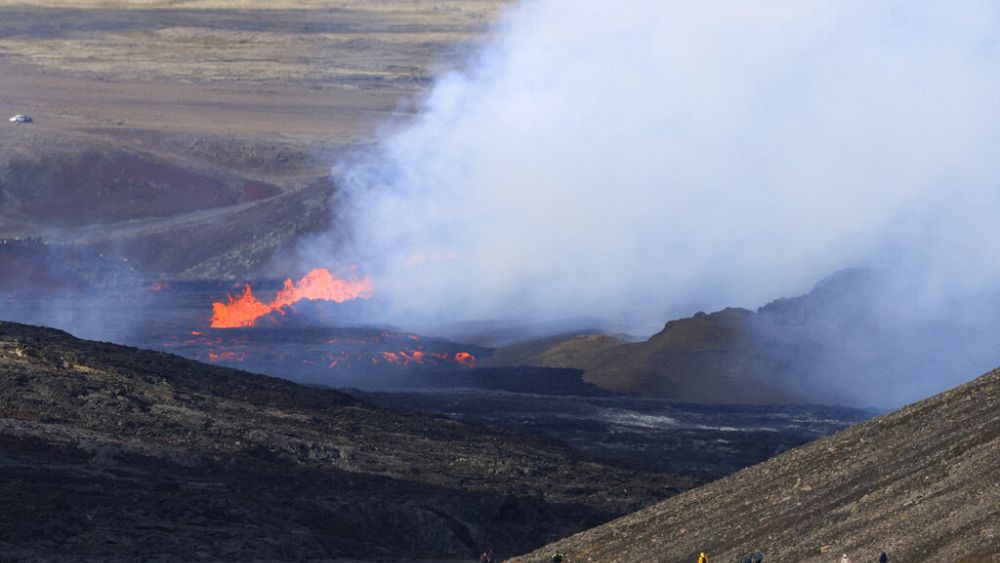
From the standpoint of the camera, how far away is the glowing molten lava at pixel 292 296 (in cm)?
7500

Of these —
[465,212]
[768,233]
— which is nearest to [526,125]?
[465,212]

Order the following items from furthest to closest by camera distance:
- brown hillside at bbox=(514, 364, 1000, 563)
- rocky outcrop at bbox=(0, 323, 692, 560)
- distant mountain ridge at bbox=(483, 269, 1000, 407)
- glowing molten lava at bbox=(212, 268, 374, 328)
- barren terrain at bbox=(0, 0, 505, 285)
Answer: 1. barren terrain at bbox=(0, 0, 505, 285)
2. glowing molten lava at bbox=(212, 268, 374, 328)
3. distant mountain ridge at bbox=(483, 269, 1000, 407)
4. rocky outcrop at bbox=(0, 323, 692, 560)
5. brown hillside at bbox=(514, 364, 1000, 563)

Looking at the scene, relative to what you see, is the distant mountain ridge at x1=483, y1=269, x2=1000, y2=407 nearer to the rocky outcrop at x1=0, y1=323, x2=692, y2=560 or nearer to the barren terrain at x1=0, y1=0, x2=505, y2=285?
the rocky outcrop at x1=0, y1=323, x2=692, y2=560

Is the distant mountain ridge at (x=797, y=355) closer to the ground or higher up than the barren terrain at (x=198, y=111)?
closer to the ground

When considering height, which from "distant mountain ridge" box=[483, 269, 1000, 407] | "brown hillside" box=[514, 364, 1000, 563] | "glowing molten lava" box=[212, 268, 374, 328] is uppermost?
"glowing molten lava" box=[212, 268, 374, 328]

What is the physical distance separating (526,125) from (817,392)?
2485cm

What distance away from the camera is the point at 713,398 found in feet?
201

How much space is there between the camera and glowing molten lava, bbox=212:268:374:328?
2953 inches

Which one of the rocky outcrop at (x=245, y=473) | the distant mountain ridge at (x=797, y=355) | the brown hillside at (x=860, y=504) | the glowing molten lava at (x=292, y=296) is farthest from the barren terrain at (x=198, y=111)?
the brown hillside at (x=860, y=504)

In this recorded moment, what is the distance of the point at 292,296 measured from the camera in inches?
3100

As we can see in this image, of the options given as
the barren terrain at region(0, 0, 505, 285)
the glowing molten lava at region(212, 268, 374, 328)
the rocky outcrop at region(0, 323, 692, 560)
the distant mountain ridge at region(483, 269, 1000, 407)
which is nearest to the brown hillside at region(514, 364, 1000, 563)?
the rocky outcrop at region(0, 323, 692, 560)

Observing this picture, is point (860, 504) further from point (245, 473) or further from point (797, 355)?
point (797, 355)

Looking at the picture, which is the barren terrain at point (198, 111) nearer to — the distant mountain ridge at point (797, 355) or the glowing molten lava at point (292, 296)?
the glowing molten lava at point (292, 296)

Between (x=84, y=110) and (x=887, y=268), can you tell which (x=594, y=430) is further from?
(x=84, y=110)
